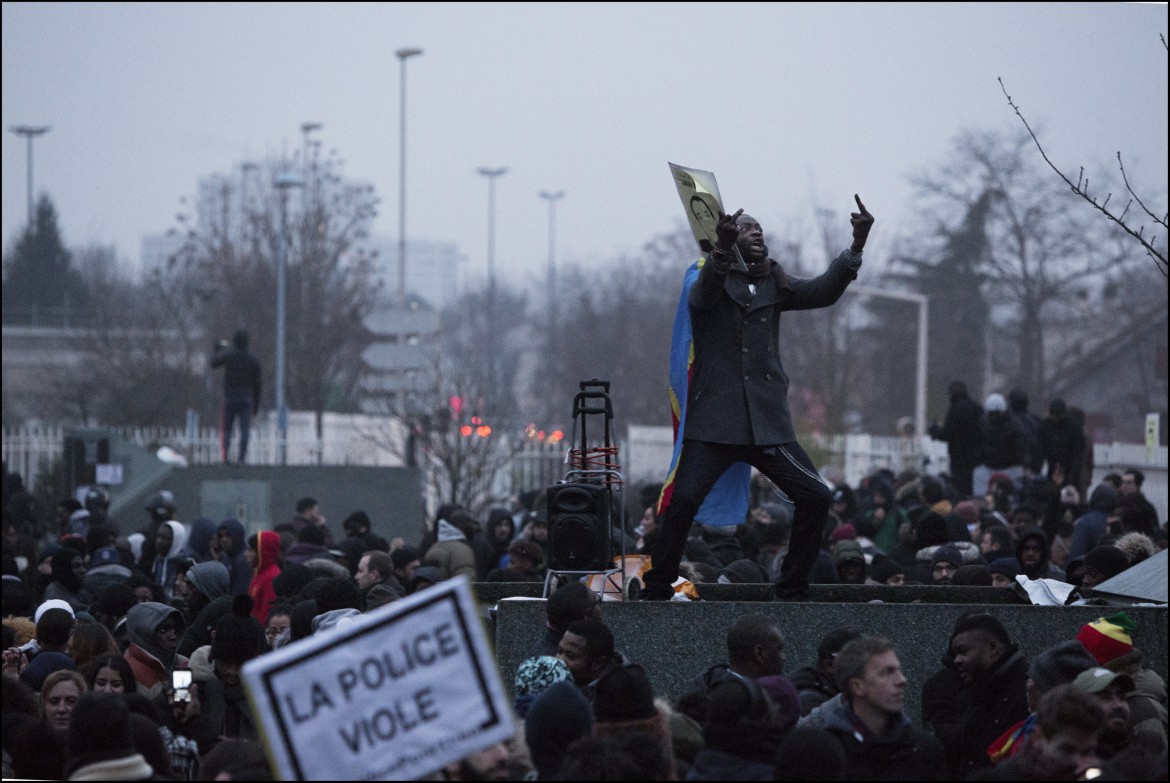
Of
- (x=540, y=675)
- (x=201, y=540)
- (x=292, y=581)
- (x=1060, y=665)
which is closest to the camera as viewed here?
(x=1060, y=665)

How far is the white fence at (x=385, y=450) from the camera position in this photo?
26859 mm

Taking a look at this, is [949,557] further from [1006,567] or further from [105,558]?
[105,558]

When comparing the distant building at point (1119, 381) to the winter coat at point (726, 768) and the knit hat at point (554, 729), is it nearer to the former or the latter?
the knit hat at point (554, 729)

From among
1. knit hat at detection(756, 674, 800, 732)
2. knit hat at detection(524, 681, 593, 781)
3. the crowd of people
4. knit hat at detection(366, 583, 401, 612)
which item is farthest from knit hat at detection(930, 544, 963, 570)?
knit hat at detection(524, 681, 593, 781)

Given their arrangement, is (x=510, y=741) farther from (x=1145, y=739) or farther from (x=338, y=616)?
(x=338, y=616)

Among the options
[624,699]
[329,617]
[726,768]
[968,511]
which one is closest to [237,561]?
[329,617]

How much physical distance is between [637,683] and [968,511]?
8.72 meters

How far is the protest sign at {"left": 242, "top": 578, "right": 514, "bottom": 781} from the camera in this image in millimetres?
4965

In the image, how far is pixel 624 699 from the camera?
5.95m

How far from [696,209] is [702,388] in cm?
94

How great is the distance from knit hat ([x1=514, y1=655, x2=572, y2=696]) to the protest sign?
5.83 feet

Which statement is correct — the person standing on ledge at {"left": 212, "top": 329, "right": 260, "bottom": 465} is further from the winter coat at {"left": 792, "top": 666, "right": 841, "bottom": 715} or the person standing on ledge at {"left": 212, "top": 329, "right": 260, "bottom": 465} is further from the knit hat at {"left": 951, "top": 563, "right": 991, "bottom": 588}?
the winter coat at {"left": 792, "top": 666, "right": 841, "bottom": 715}

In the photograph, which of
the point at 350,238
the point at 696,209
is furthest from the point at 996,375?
the point at 696,209

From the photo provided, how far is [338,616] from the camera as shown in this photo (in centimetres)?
867
